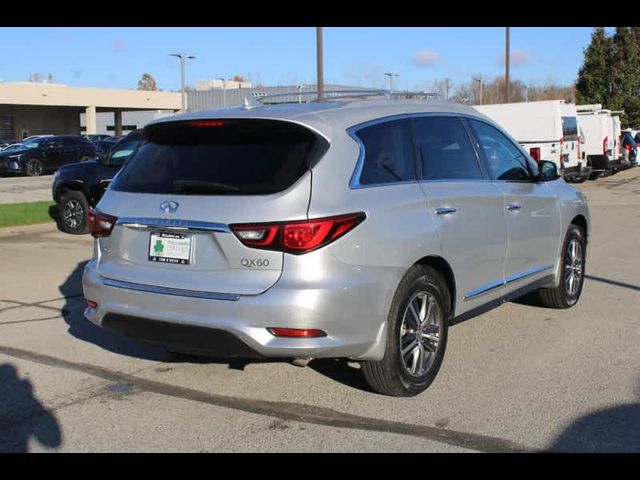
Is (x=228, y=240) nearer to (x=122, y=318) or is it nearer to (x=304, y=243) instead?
(x=304, y=243)

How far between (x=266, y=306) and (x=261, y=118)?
117 centimetres

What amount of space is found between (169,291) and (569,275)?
427 cm

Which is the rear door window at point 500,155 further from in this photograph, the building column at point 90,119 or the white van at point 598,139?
the building column at point 90,119

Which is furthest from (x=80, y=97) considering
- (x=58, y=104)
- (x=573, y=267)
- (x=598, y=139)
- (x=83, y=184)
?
(x=573, y=267)

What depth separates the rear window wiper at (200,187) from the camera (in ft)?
13.9

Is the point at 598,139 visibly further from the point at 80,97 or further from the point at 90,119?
the point at 90,119

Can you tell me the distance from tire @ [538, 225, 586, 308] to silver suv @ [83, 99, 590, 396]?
5.74ft

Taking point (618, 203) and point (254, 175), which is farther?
point (618, 203)

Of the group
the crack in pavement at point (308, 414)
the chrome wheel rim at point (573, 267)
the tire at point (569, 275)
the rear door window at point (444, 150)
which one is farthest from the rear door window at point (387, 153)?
the chrome wheel rim at point (573, 267)

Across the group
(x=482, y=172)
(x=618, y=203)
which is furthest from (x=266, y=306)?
(x=618, y=203)

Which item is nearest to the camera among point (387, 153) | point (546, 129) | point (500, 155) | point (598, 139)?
point (387, 153)

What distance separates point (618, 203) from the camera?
18.1m

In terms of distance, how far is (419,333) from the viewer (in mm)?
4785

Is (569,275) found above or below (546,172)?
below
